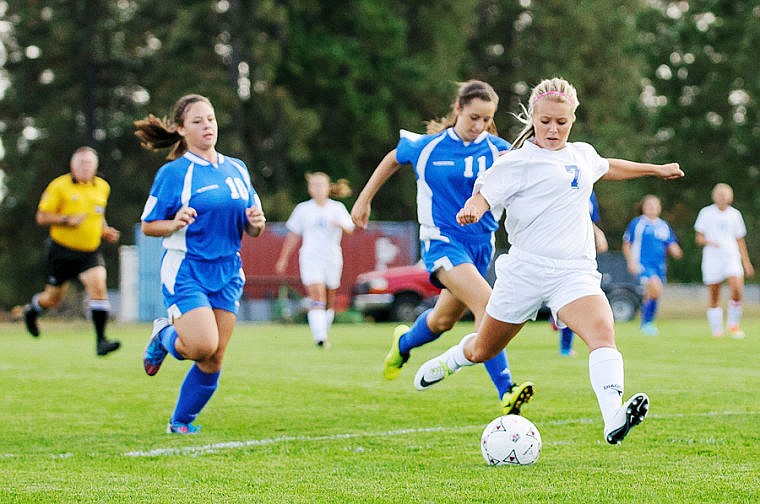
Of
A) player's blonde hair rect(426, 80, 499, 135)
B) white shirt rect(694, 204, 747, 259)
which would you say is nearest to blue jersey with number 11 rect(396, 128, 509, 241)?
player's blonde hair rect(426, 80, 499, 135)

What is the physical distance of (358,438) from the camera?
7184 mm

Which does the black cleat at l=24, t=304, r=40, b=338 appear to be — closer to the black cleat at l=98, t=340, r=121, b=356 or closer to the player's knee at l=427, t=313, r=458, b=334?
the black cleat at l=98, t=340, r=121, b=356

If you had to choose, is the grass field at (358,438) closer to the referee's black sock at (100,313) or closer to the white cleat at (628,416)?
the white cleat at (628,416)

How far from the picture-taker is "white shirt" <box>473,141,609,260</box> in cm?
621

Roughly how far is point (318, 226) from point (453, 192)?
8.01 metres

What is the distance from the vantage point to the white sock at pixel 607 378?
5.75 metres

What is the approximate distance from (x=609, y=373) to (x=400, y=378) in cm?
514

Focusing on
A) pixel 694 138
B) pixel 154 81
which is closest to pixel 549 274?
pixel 694 138

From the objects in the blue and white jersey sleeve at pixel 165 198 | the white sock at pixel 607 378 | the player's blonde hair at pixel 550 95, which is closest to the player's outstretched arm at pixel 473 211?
the player's blonde hair at pixel 550 95

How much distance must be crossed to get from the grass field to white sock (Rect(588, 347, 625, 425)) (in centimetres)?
34

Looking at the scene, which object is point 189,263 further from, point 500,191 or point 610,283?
point 610,283

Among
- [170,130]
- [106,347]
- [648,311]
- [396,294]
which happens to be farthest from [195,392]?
[396,294]

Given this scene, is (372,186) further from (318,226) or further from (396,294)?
Answer: (396,294)

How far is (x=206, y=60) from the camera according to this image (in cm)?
4241
